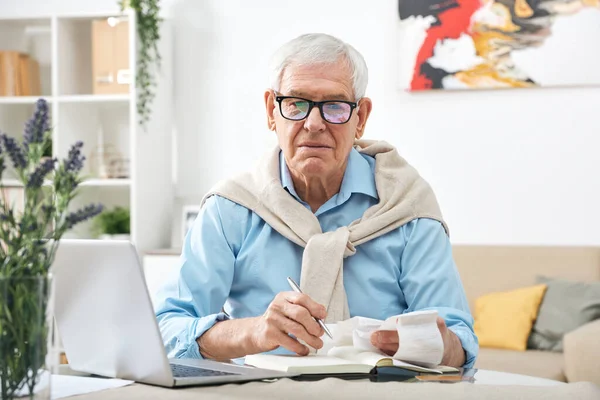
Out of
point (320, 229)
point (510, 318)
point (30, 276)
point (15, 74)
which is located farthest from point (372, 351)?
point (15, 74)

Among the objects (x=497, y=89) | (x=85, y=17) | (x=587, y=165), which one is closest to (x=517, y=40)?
(x=497, y=89)

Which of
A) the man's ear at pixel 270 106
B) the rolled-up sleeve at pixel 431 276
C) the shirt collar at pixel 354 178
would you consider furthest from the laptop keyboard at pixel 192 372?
the man's ear at pixel 270 106

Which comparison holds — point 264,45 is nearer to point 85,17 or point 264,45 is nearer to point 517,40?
point 85,17

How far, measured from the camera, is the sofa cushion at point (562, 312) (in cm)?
343

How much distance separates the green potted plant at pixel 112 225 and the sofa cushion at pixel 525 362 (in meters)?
1.89

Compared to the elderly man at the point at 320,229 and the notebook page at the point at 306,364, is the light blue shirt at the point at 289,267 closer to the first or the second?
the elderly man at the point at 320,229

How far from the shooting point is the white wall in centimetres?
398

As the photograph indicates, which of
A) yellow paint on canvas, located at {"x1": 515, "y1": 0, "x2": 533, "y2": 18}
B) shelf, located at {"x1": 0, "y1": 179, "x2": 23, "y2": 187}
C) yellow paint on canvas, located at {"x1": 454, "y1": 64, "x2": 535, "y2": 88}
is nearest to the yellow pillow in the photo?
yellow paint on canvas, located at {"x1": 454, "y1": 64, "x2": 535, "y2": 88}

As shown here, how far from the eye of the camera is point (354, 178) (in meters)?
1.93

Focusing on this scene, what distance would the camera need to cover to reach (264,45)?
14.4 ft

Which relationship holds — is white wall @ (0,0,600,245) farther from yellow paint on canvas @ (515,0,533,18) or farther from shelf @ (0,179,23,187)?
shelf @ (0,179,23,187)

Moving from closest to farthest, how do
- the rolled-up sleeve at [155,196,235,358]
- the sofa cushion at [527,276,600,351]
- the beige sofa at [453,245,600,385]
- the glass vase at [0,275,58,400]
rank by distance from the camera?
the glass vase at [0,275,58,400]
the rolled-up sleeve at [155,196,235,358]
the sofa cushion at [527,276,600,351]
the beige sofa at [453,245,600,385]

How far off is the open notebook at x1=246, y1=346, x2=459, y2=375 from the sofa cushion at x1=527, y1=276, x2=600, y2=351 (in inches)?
85.5

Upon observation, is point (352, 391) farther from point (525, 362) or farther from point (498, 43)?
point (498, 43)
